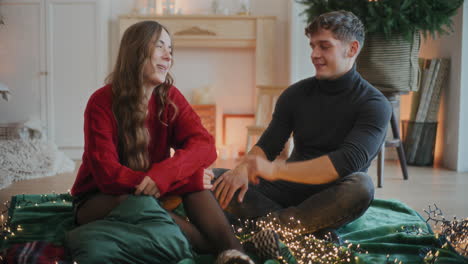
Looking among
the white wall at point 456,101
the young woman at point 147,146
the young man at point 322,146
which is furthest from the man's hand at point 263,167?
the white wall at point 456,101

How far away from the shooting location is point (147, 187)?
67.2 inches

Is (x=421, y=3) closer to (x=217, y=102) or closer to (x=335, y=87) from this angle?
(x=335, y=87)

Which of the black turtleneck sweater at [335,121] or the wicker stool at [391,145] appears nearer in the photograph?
the black turtleneck sweater at [335,121]

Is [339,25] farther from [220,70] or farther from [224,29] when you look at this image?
[220,70]

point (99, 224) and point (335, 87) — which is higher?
point (335, 87)

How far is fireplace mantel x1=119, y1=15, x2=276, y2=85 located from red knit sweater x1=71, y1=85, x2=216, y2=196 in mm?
2859

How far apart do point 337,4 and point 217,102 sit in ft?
7.26

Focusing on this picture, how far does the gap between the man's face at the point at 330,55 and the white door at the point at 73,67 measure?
9.97 ft

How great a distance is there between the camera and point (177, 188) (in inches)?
71.6

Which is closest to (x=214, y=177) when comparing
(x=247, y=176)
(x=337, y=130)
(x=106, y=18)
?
(x=247, y=176)

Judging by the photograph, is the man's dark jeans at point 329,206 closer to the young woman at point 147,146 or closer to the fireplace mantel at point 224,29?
the young woman at point 147,146

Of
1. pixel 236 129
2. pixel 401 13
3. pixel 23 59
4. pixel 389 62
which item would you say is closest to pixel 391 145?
pixel 389 62

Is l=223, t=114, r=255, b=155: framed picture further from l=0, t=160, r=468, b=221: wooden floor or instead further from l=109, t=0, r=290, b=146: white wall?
l=0, t=160, r=468, b=221: wooden floor

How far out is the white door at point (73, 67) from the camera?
4621mm
